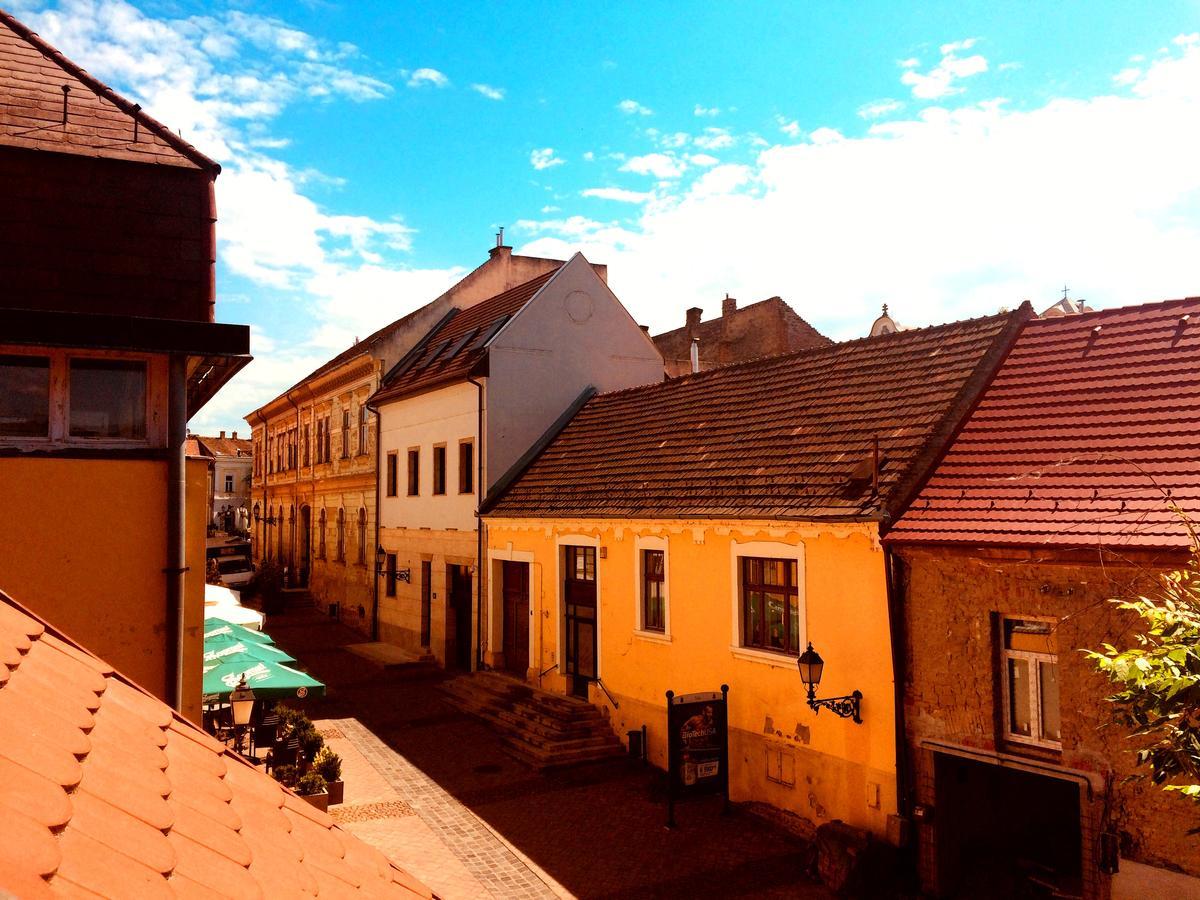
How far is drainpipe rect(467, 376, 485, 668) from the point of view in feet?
72.2

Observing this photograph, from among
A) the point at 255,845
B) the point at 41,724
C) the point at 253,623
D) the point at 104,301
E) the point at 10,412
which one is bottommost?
the point at 253,623

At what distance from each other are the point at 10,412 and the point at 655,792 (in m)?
11.0

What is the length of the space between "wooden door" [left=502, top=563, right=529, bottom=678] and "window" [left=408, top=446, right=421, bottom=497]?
233 inches

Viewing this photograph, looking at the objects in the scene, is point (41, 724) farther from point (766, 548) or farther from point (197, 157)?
point (766, 548)

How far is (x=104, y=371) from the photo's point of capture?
7953 mm

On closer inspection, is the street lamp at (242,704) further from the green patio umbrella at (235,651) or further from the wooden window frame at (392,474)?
the wooden window frame at (392,474)

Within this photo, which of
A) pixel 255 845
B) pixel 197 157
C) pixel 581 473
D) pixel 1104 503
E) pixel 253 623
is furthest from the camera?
pixel 581 473

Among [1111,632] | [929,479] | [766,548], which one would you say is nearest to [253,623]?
[766,548]

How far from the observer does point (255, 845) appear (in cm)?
275

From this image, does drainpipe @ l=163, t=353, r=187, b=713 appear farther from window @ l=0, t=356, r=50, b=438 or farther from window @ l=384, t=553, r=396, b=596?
window @ l=384, t=553, r=396, b=596

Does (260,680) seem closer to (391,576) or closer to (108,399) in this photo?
(108,399)

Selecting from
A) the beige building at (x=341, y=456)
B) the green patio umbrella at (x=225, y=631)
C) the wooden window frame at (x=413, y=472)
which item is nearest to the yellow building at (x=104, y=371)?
the green patio umbrella at (x=225, y=631)

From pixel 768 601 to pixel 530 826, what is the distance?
508 cm

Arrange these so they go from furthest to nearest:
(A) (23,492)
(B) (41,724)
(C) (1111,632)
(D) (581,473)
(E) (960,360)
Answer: (D) (581,473) → (E) (960,360) → (C) (1111,632) → (A) (23,492) → (B) (41,724)
